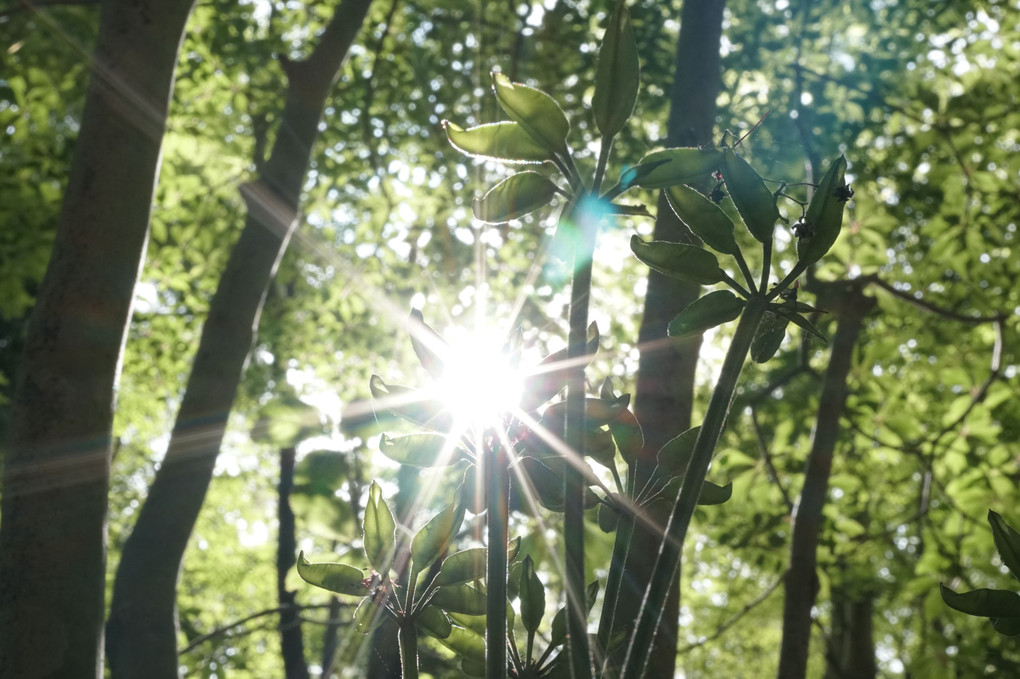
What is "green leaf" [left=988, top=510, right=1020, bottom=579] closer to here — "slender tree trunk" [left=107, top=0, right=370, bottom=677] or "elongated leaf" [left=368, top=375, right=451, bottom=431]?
"elongated leaf" [left=368, top=375, right=451, bottom=431]

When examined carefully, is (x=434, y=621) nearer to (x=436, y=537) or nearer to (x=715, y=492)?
(x=436, y=537)

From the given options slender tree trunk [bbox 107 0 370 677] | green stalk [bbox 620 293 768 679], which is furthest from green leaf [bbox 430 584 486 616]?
slender tree trunk [bbox 107 0 370 677]

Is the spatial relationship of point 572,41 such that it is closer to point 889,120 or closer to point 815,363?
point 889,120

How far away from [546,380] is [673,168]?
0.23m

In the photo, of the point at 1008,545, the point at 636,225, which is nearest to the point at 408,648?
the point at 1008,545

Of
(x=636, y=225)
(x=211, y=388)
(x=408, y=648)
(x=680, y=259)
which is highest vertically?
(x=636, y=225)

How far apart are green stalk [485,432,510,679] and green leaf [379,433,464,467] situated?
126mm

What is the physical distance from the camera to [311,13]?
6.02 meters

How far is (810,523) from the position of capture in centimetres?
247

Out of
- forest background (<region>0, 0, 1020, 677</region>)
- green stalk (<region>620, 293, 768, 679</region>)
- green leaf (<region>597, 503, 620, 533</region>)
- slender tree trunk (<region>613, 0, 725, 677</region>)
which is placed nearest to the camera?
green stalk (<region>620, 293, 768, 679</region>)

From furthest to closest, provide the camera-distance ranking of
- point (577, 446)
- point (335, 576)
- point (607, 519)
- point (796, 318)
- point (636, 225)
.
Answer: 1. point (636, 225)
2. point (607, 519)
3. point (335, 576)
4. point (796, 318)
5. point (577, 446)

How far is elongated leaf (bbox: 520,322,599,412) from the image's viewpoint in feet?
2.33

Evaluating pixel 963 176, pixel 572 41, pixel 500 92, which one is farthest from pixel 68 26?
pixel 500 92

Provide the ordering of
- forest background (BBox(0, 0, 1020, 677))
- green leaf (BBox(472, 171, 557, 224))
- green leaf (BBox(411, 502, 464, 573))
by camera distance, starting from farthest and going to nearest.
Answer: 1. forest background (BBox(0, 0, 1020, 677))
2. green leaf (BBox(411, 502, 464, 573))
3. green leaf (BBox(472, 171, 557, 224))
